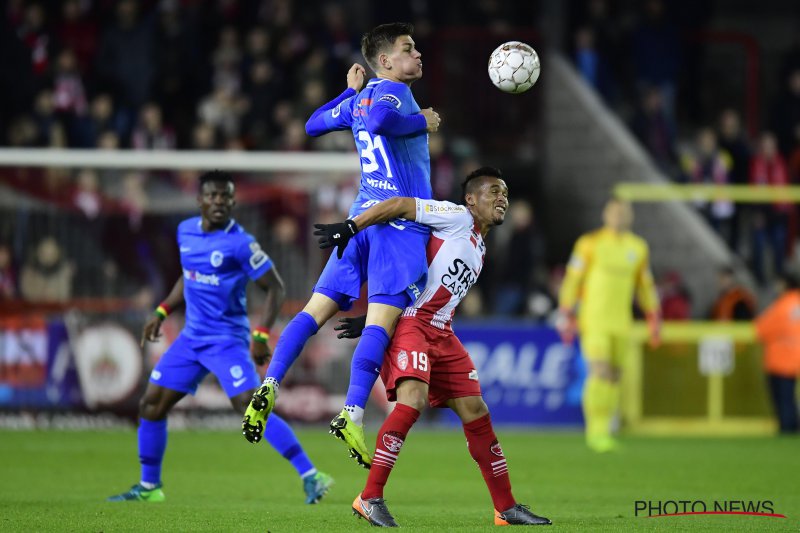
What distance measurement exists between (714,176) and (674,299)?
225 cm

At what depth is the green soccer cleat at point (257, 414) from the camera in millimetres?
7676

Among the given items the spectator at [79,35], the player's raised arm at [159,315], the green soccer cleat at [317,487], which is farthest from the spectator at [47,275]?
the green soccer cleat at [317,487]

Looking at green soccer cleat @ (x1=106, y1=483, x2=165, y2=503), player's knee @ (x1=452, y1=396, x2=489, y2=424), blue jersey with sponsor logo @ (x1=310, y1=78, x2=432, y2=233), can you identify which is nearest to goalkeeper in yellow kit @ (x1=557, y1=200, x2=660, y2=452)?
green soccer cleat @ (x1=106, y1=483, x2=165, y2=503)

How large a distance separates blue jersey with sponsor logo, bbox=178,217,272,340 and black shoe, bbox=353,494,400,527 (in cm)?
248

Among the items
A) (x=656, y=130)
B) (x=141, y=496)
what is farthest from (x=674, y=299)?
(x=141, y=496)

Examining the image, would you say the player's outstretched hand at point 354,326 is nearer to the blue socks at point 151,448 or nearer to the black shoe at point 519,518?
the black shoe at point 519,518

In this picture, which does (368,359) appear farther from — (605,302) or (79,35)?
(79,35)

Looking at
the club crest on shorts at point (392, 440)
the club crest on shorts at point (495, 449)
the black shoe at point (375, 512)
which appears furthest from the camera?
the club crest on shorts at point (495, 449)

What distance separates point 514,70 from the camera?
8539 mm

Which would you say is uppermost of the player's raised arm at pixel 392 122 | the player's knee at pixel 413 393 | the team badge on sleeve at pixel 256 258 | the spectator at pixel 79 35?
the spectator at pixel 79 35

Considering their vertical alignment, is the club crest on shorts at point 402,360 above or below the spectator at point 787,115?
below

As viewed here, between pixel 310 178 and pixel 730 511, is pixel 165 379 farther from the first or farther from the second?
pixel 310 178

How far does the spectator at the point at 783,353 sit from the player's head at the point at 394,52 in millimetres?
9878

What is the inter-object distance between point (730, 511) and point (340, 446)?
247 inches
